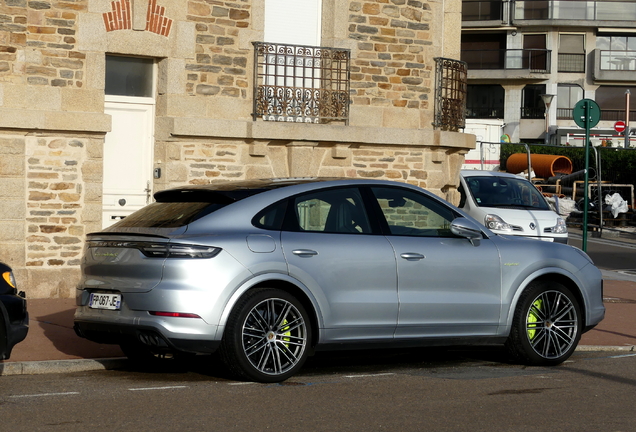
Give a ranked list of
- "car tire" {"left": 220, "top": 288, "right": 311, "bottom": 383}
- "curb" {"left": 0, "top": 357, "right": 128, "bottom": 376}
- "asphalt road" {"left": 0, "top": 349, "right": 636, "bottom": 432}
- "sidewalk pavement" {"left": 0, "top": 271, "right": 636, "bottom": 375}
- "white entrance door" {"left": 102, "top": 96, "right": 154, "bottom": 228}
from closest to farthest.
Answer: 1. "asphalt road" {"left": 0, "top": 349, "right": 636, "bottom": 432}
2. "car tire" {"left": 220, "top": 288, "right": 311, "bottom": 383}
3. "curb" {"left": 0, "top": 357, "right": 128, "bottom": 376}
4. "sidewalk pavement" {"left": 0, "top": 271, "right": 636, "bottom": 375}
5. "white entrance door" {"left": 102, "top": 96, "right": 154, "bottom": 228}

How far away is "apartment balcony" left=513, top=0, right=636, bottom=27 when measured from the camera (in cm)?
5816

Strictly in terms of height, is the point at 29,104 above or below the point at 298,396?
above

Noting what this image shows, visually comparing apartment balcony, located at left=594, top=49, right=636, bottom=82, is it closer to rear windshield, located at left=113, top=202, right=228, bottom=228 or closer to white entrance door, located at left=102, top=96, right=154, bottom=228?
white entrance door, located at left=102, top=96, right=154, bottom=228

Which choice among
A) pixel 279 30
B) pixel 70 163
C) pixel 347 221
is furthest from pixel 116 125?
pixel 347 221

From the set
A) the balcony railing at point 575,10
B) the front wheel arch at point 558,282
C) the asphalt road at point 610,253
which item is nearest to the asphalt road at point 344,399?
the front wheel arch at point 558,282

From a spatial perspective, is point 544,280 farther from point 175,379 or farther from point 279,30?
point 279,30

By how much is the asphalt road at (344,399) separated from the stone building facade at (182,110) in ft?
18.7

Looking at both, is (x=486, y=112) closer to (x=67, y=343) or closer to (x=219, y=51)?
(x=219, y=51)

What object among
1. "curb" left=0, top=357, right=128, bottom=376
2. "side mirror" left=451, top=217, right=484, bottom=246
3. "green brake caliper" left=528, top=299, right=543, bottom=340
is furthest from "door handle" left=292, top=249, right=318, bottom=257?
"green brake caliper" left=528, top=299, right=543, bottom=340

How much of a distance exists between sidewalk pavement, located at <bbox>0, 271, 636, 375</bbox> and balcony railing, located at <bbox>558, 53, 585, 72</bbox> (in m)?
46.0

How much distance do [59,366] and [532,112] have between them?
52.9 m

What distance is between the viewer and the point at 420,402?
7191 mm

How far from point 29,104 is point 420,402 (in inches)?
323

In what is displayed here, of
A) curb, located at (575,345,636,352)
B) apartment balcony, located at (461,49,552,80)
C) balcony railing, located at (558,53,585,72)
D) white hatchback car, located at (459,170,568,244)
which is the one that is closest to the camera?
curb, located at (575,345,636,352)
